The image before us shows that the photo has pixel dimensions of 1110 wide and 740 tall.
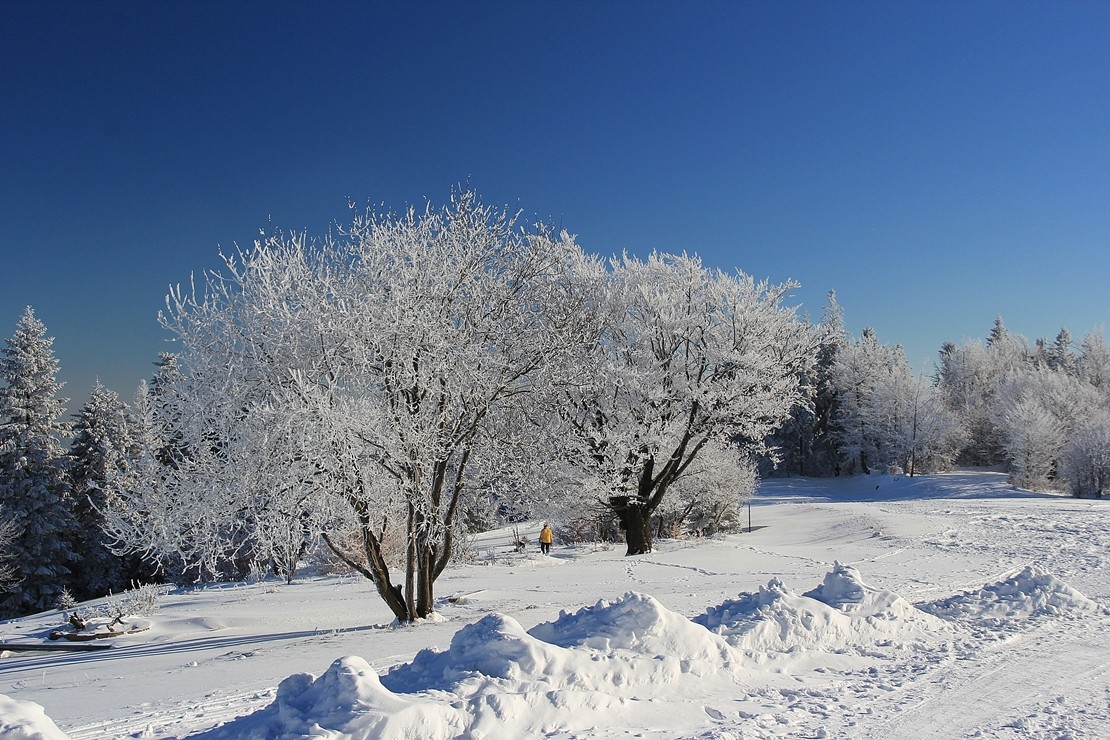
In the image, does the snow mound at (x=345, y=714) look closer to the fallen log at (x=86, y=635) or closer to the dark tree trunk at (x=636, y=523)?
the fallen log at (x=86, y=635)

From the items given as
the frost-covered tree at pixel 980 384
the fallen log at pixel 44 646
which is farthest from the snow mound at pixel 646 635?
the frost-covered tree at pixel 980 384

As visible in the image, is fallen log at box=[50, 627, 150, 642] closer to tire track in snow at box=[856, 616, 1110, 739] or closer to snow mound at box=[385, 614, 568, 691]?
snow mound at box=[385, 614, 568, 691]

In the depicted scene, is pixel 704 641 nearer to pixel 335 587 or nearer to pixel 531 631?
pixel 531 631

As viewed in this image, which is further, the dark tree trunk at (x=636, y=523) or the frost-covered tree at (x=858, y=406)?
the frost-covered tree at (x=858, y=406)

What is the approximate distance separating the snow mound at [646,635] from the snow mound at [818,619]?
1.62ft

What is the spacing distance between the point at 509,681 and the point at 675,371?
14637 millimetres

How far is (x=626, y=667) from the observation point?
602 centimetres

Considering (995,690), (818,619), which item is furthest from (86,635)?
(995,690)

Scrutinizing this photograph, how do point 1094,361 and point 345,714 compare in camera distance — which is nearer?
point 345,714

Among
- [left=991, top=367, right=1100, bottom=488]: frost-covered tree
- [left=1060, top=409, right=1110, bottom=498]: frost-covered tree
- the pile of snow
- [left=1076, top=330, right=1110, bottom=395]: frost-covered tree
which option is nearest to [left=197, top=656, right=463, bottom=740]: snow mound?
the pile of snow

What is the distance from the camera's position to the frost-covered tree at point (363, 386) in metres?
9.08

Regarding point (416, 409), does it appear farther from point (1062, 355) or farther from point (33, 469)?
point (1062, 355)

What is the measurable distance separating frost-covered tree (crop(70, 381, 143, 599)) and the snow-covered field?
2373 centimetres

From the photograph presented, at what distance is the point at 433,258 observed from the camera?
10797mm
